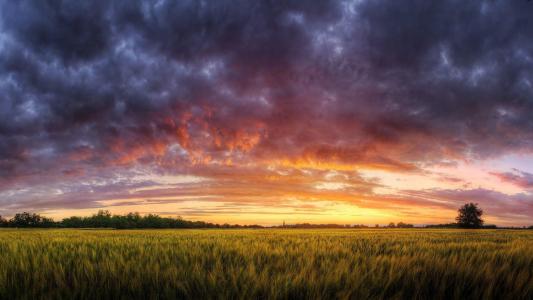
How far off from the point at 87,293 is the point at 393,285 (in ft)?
8.14

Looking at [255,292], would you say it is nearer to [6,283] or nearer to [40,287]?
[40,287]

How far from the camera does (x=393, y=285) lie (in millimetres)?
2615

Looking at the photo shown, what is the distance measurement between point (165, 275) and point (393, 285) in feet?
6.55

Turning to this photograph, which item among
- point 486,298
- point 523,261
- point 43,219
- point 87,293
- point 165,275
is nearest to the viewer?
point 486,298

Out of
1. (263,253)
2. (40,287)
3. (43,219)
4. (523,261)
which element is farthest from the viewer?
(43,219)

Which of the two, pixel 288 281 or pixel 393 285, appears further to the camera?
pixel 393 285

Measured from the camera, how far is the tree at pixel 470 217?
78.9m

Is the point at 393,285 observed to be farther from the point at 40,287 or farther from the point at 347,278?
A: the point at 40,287

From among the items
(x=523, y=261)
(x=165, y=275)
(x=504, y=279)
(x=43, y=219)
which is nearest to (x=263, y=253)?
(x=165, y=275)

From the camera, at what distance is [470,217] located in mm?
80000

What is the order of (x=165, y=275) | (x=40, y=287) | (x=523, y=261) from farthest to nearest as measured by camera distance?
(x=523, y=261)
(x=165, y=275)
(x=40, y=287)

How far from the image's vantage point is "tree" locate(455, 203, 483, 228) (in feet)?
259

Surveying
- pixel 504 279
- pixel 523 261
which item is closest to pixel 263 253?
pixel 504 279

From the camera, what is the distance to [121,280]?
8.55 ft
